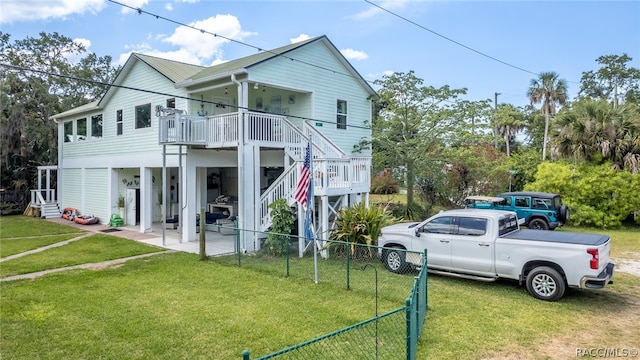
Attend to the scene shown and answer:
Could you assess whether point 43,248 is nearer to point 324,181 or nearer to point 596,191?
point 324,181

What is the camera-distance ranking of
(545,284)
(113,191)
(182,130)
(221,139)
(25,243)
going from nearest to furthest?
1. (545,284)
2. (221,139)
3. (182,130)
4. (25,243)
5. (113,191)

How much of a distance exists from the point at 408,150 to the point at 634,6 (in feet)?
30.6

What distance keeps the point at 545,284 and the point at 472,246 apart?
60.3 inches

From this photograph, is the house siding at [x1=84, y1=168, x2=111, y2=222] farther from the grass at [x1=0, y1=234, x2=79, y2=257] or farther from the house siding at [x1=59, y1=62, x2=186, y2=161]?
the grass at [x1=0, y1=234, x2=79, y2=257]

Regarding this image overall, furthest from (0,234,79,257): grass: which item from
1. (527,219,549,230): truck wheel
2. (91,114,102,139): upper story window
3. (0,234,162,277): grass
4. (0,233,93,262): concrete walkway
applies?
(527,219,549,230): truck wheel

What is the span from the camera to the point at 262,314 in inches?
275

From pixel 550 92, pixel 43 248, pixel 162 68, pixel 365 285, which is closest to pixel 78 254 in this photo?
pixel 43 248

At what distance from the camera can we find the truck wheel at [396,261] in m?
9.74

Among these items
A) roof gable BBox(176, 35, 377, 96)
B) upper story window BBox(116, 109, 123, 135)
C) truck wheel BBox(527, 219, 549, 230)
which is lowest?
truck wheel BBox(527, 219, 549, 230)

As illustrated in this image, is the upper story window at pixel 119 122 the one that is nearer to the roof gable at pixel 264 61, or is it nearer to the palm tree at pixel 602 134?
the roof gable at pixel 264 61

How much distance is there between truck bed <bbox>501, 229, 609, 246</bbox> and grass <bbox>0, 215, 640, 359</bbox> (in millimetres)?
1159

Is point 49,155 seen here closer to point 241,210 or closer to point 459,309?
point 241,210

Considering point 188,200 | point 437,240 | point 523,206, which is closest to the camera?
point 437,240

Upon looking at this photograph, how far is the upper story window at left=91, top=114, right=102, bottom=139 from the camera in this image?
67.6ft
